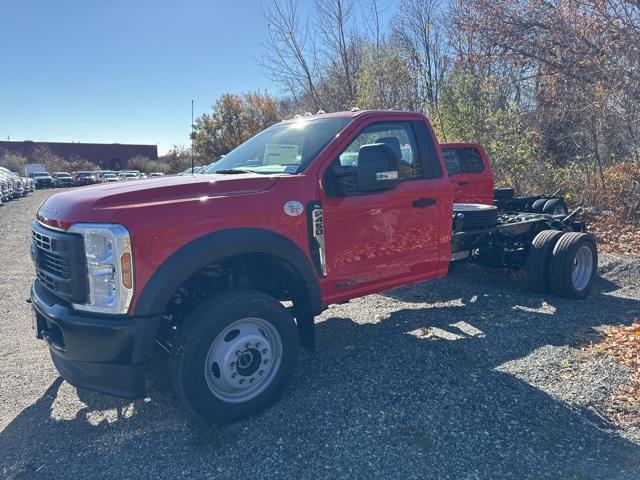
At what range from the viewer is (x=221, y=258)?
3221 mm

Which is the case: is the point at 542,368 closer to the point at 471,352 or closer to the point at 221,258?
the point at 471,352

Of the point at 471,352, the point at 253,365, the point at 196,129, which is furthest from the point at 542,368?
the point at 196,129

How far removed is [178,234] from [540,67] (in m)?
10.4

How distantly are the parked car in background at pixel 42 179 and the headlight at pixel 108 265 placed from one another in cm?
5069

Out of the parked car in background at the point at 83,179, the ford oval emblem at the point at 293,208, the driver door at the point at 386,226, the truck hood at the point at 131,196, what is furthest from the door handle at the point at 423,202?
the parked car in background at the point at 83,179

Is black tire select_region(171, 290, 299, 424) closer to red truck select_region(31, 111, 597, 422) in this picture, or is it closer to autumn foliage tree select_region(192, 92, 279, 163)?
red truck select_region(31, 111, 597, 422)

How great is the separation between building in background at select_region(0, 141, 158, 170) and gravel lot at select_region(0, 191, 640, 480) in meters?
67.3

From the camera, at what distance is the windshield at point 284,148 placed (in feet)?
13.0

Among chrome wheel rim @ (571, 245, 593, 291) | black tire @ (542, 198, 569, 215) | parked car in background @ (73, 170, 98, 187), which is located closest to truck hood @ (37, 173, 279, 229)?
chrome wheel rim @ (571, 245, 593, 291)

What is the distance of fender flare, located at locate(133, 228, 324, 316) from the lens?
297cm

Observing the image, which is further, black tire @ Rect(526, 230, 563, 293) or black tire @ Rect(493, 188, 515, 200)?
black tire @ Rect(493, 188, 515, 200)

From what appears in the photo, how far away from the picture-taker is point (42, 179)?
46.5 metres

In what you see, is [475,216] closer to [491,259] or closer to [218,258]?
[491,259]

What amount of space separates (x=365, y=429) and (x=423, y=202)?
6.98 feet
